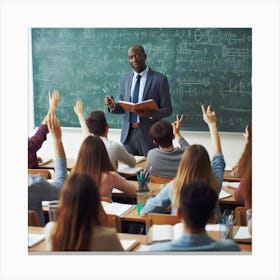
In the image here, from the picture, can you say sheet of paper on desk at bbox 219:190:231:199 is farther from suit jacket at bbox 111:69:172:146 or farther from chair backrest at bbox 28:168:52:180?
chair backrest at bbox 28:168:52:180

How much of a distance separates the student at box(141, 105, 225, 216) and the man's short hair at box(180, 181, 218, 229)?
1.35ft

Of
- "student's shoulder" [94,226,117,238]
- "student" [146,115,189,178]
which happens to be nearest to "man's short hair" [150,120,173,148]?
"student" [146,115,189,178]

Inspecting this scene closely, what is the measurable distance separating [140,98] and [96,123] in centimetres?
38

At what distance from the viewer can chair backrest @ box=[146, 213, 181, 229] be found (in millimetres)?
3679

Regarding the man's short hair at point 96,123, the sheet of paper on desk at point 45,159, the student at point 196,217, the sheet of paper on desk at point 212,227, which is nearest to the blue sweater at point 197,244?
the student at point 196,217


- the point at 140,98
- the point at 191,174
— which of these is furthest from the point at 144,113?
the point at 191,174

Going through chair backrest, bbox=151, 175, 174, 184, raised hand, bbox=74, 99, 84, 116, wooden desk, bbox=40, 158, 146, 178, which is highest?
raised hand, bbox=74, 99, 84, 116

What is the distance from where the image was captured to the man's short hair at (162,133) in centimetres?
404

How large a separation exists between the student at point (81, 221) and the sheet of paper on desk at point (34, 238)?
13.2 inches

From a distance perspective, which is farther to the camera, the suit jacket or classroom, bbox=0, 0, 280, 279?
the suit jacket
